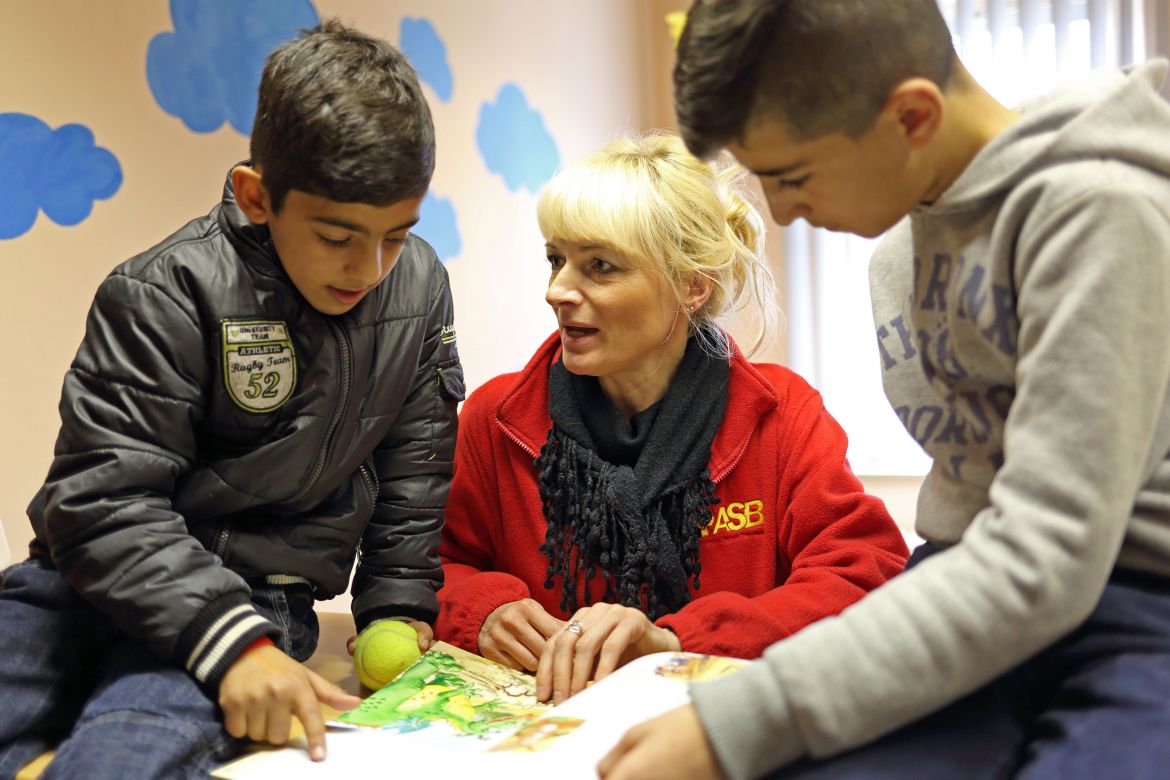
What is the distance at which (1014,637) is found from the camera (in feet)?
2.36

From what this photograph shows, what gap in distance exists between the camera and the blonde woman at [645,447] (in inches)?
55.7

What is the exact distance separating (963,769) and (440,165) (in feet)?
6.86

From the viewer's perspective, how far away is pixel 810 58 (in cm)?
83

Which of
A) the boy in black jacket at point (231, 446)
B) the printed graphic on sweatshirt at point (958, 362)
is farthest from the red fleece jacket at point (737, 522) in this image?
the printed graphic on sweatshirt at point (958, 362)

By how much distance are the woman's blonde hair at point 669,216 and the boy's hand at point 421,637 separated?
552 millimetres

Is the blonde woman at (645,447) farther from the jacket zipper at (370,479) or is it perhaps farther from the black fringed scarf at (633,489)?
the jacket zipper at (370,479)

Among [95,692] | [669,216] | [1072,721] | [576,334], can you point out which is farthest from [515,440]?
[1072,721]

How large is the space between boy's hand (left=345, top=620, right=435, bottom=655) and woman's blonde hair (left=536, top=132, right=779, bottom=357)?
1.81 ft

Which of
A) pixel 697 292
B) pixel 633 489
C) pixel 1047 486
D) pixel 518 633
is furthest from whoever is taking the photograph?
pixel 697 292

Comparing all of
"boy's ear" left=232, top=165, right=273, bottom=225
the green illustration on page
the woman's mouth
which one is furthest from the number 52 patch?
the woman's mouth

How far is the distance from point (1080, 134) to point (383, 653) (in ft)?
2.86

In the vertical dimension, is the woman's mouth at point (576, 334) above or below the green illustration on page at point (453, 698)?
above

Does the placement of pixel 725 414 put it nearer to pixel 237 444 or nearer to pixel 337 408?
pixel 337 408

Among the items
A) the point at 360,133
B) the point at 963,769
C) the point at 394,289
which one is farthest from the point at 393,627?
the point at 963,769
